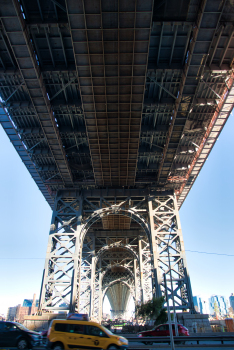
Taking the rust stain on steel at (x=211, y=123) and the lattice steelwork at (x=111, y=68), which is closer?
the lattice steelwork at (x=111, y=68)

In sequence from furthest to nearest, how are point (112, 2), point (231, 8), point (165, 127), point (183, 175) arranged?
point (183, 175) → point (165, 127) → point (231, 8) → point (112, 2)

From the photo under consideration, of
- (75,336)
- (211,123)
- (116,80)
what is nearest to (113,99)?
(116,80)

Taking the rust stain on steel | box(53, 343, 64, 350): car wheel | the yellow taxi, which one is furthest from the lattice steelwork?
box(53, 343, 64, 350): car wheel

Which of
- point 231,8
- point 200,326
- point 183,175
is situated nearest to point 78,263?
point 200,326

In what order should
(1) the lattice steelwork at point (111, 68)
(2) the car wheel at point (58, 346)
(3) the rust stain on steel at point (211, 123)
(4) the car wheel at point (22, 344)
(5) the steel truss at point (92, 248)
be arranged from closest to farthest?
(2) the car wheel at point (58, 346), (4) the car wheel at point (22, 344), (1) the lattice steelwork at point (111, 68), (3) the rust stain on steel at point (211, 123), (5) the steel truss at point (92, 248)

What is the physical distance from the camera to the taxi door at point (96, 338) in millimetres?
11352

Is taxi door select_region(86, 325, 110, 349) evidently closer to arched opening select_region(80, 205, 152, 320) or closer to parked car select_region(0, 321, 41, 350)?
parked car select_region(0, 321, 41, 350)

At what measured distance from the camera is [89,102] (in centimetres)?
2230

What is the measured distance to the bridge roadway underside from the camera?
1762 centimetres

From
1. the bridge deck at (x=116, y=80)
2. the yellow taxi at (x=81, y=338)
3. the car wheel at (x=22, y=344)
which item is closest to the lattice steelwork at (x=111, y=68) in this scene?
the bridge deck at (x=116, y=80)

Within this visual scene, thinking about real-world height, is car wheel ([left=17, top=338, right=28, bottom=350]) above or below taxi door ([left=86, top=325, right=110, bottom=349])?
below

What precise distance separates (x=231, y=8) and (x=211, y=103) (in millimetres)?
7687

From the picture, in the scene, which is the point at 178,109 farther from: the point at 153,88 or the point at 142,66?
the point at 142,66

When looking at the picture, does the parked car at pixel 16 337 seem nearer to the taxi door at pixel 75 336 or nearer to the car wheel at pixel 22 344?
the car wheel at pixel 22 344
